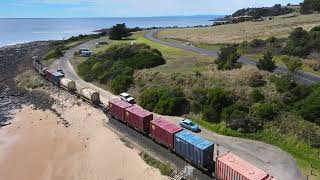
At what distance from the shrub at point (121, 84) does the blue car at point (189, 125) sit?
66.7ft

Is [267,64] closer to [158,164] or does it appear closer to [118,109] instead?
[118,109]

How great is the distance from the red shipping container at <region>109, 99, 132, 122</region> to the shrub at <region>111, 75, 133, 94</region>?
42.4 ft

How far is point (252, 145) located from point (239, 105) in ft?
26.2

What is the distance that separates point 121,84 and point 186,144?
3096 cm

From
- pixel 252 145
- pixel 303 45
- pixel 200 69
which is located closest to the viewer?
pixel 252 145

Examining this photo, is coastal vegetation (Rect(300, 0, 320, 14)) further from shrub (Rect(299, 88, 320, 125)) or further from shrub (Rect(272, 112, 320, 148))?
shrub (Rect(272, 112, 320, 148))

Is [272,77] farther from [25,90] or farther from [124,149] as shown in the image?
[25,90]

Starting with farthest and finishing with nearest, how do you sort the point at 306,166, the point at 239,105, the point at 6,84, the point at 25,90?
the point at 6,84 < the point at 25,90 < the point at 239,105 < the point at 306,166

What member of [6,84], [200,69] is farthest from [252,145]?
[6,84]

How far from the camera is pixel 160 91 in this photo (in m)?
57.2

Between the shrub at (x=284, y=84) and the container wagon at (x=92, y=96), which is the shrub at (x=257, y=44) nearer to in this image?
the shrub at (x=284, y=84)

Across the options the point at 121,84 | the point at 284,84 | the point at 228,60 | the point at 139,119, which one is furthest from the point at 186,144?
the point at 121,84

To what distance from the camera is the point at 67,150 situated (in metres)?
45.7

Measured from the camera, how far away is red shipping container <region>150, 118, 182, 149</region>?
3950 cm
